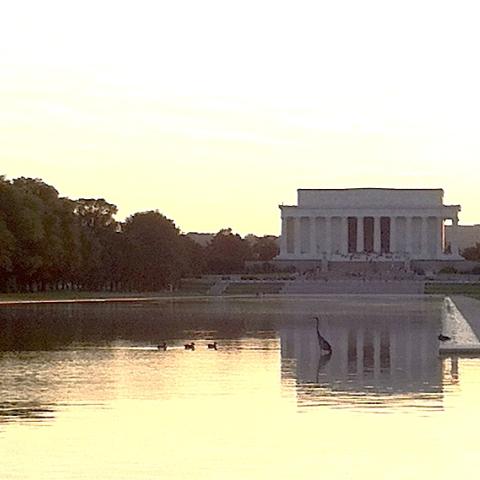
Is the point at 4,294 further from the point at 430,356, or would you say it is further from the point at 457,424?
the point at 457,424

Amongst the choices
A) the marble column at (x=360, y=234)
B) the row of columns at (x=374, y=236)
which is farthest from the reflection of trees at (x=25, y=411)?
the marble column at (x=360, y=234)

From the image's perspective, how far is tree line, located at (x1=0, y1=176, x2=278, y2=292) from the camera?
280ft

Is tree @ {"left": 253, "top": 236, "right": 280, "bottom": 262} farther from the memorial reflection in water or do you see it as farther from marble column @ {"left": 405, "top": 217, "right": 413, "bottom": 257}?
the memorial reflection in water

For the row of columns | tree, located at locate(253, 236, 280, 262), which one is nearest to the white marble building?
the row of columns

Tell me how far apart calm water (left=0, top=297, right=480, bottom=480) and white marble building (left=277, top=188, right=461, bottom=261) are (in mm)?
121288

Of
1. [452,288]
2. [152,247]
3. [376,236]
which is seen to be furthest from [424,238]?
[152,247]

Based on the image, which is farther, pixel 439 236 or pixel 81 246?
pixel 439 236

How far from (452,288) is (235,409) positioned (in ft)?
327

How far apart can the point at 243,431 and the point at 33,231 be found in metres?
67.2

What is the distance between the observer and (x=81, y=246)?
96.7m

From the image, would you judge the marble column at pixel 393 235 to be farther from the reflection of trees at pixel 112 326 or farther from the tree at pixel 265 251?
the reflection of trees at pixel 112 326

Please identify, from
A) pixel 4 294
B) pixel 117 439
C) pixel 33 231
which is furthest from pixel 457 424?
pixel 4 294

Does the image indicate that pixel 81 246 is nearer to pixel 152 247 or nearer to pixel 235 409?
pixel 152 247

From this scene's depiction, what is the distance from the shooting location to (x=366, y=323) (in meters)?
54.2
